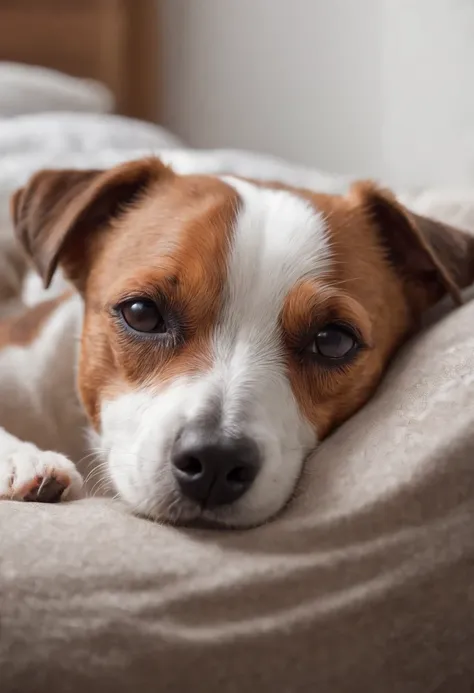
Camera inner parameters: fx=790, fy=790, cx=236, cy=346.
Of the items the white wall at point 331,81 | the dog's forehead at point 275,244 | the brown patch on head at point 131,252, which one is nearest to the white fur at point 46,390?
the brown patch on head at point 131,252

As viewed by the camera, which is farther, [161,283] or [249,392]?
[161,283]

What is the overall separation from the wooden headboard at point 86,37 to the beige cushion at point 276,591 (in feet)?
15.3

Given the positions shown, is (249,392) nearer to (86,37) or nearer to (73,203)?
(73,203)

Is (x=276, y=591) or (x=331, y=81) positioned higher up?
(x=276, y=591)

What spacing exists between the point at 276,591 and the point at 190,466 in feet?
0.92

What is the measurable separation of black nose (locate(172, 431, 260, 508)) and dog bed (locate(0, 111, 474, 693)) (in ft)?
0.23

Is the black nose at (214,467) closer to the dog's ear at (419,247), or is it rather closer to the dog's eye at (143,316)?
the dog's eye at (143,316)

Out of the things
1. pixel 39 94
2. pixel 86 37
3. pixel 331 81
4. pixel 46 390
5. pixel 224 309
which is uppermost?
pixel 224 309

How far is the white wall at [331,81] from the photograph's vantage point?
297 centimetres

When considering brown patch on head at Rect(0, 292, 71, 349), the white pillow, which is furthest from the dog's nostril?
the white pillow

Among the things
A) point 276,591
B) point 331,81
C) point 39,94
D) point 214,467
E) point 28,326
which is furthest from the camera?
point 331,81

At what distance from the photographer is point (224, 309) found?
1.54 m

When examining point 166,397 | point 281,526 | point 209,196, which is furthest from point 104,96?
point 281,526

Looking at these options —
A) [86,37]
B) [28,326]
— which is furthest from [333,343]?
[86,37]
